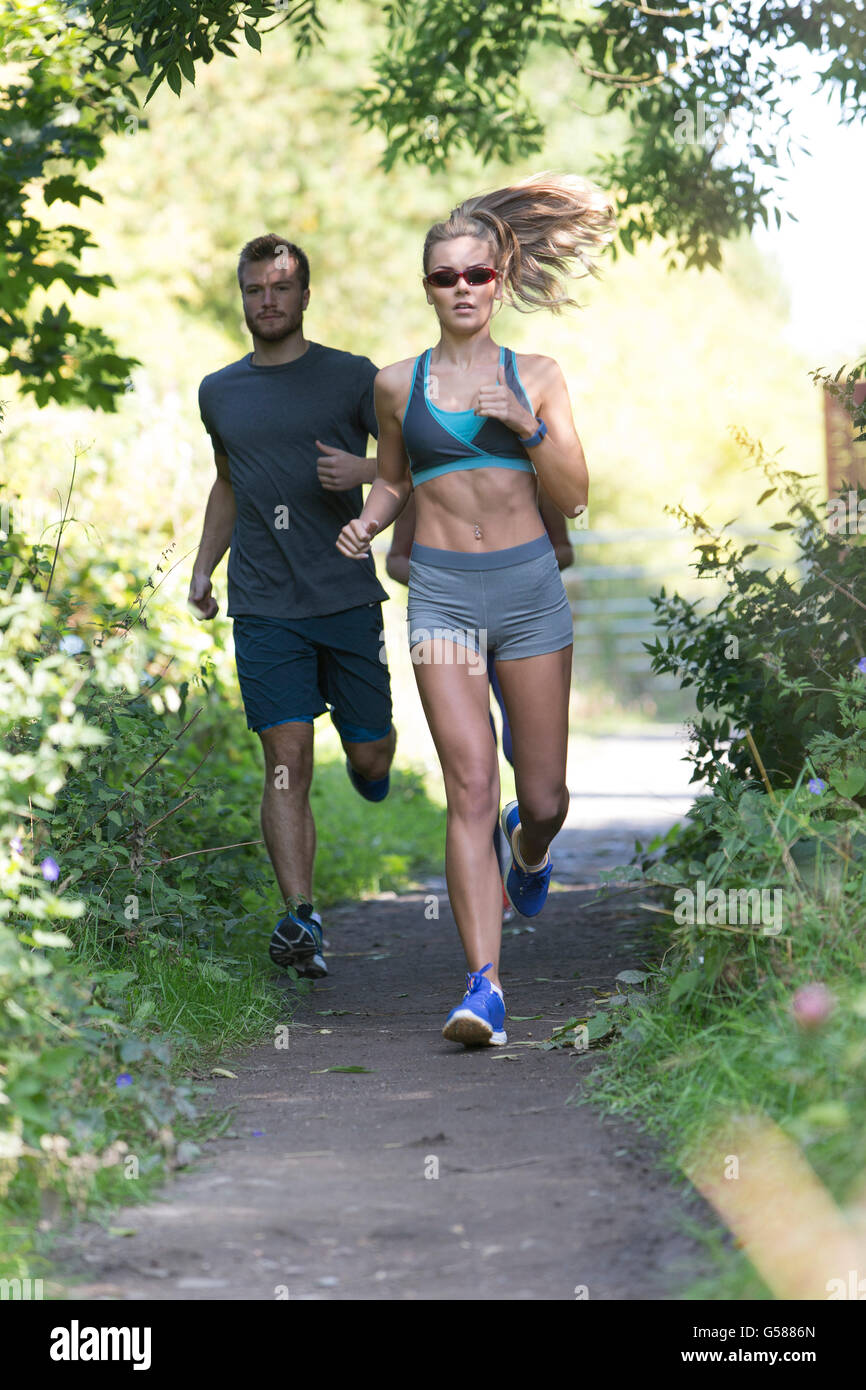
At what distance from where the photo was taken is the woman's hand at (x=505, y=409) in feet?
13.6

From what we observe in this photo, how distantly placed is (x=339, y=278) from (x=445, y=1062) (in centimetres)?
1857

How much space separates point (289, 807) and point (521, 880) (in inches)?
31.5

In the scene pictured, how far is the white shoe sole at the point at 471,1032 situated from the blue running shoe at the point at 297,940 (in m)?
0.98

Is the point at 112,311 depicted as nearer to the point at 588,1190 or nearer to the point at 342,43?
the point at 342,43

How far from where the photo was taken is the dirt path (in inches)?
107

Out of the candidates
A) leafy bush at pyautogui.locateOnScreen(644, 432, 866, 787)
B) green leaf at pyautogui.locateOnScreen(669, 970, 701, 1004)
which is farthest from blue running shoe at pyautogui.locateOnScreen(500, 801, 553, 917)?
green leaf at pyautogui.locateOnScreen(669, 970, 701, 1004)

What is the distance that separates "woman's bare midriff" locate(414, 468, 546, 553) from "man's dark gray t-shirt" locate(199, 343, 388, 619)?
103cm

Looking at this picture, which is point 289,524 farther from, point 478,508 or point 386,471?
point 478,508

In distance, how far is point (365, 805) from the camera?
32.1 feet

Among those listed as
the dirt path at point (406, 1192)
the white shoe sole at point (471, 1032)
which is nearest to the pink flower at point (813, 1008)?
the dirt path at point (406, 1192)

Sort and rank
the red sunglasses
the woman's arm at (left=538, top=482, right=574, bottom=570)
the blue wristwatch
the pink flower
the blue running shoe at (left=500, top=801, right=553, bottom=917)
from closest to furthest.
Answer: the pink flower → the blue wristwatch → the red sunglasses → the woman's arm at (left=538, top=482, right=574, bottom=570) → the blue running shoe at (left=500, top=801, right=553, bottom=917)

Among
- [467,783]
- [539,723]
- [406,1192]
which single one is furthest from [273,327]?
[406,1192]

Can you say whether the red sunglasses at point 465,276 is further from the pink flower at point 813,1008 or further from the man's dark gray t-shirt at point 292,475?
the pink flower at point 813,1008

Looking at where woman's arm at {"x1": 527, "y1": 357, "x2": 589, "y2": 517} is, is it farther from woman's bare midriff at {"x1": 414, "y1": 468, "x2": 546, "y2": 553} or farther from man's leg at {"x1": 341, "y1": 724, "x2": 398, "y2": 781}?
man's leg at {"x1": 341, "y1": 724, "x2": 398, "y2": 781}
